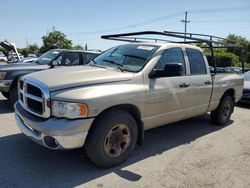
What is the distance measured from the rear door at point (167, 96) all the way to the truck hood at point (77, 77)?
Answer: 548 mm

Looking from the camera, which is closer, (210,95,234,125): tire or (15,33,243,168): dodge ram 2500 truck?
(15,33,243,168): dodge ram 2500 truck

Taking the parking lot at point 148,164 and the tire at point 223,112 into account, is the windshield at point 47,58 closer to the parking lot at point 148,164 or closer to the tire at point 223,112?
the parking lot at point 148,164

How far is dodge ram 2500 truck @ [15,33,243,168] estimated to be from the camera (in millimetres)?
3494

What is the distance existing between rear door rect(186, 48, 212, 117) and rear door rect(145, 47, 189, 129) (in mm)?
198

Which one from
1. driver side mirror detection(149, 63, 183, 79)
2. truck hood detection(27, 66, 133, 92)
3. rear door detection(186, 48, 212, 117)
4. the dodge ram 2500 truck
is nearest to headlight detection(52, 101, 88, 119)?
the dodge ram 2500 truck

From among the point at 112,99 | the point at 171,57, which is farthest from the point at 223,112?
the point at 112,99

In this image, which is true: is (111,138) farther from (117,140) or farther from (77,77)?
(77,77)

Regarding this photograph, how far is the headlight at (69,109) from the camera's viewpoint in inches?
136

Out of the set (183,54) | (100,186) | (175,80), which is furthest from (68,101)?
(183,54)

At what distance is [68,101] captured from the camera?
3.45 m

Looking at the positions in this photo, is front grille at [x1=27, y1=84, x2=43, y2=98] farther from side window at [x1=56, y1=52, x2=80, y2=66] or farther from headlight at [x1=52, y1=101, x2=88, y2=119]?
side window at [x1=56, y1=52, x2=80, y2=66]

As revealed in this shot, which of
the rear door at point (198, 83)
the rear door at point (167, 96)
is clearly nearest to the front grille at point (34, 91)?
the rear door at point (167, 96)

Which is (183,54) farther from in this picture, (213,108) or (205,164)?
(205,164)

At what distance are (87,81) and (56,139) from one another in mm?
879
